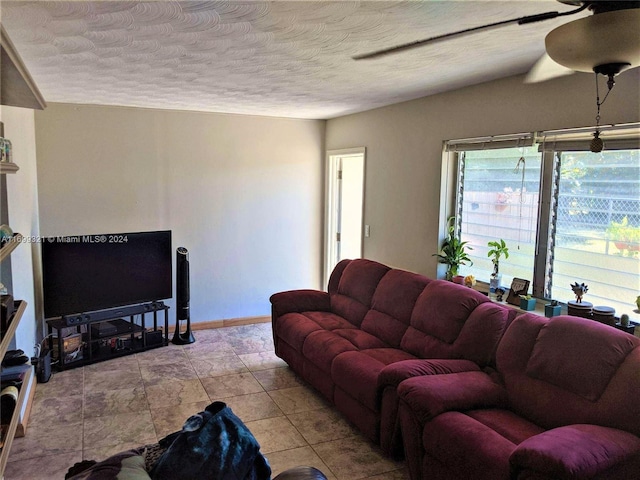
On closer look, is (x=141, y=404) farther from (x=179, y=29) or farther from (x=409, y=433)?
(x=179, y=29)

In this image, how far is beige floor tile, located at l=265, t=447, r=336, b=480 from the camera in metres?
2.97

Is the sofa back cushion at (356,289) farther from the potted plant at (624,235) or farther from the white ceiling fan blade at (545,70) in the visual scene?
the white ceiling fan blade at (545,70)

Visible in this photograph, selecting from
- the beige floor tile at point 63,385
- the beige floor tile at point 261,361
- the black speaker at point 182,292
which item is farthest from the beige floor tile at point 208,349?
the beige floor tile at point 63,385

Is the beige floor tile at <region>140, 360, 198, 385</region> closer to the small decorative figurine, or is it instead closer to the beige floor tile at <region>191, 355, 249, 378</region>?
the beige floor tile at <region>191, 355, 249, 378</region>

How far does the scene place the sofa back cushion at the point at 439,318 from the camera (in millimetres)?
3295

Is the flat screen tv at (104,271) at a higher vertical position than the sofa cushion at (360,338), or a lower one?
higher

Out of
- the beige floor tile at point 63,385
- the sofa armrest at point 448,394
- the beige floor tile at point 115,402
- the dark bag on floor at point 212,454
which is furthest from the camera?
the beige floor tile at point 63,385

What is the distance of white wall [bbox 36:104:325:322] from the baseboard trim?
71mm

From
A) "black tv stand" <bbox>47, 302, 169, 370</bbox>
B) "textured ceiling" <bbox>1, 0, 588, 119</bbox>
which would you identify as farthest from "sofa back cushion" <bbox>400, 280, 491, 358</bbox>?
"black tv stand" <bbox>47, 302, 169, 370</bbox>

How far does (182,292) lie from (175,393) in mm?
1388

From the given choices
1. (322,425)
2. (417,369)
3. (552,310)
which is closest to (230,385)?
(322,425)

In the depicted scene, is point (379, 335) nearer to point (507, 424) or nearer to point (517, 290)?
point (517, 290)

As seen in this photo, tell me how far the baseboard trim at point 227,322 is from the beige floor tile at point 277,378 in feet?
4.78

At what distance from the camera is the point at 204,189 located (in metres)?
5.50
